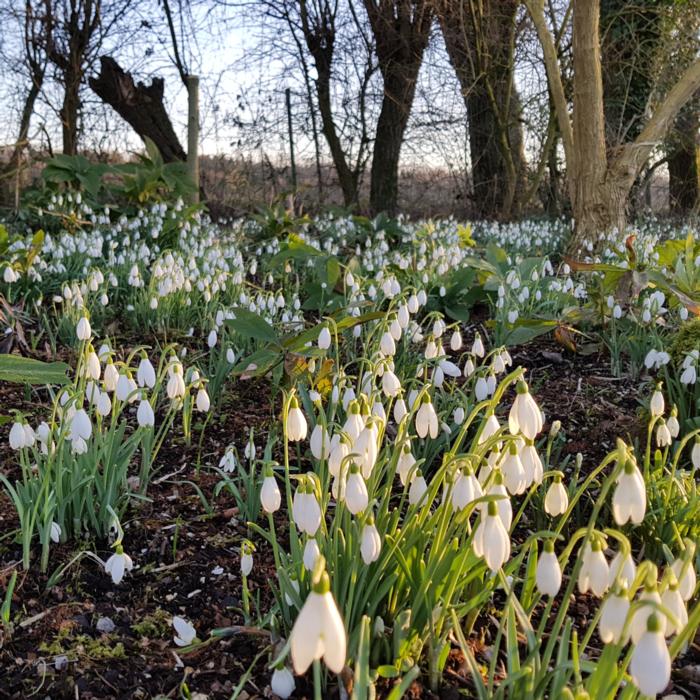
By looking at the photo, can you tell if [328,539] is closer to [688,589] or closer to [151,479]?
[688,589]

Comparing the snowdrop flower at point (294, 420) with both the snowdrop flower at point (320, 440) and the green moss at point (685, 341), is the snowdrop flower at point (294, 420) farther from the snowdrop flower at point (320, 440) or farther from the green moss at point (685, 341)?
the green moss at point (685, 341)

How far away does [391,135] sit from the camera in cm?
1016

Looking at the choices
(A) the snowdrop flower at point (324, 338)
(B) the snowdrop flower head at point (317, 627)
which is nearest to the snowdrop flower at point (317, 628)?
(B) the snowdrop flower head at point (317, 627)

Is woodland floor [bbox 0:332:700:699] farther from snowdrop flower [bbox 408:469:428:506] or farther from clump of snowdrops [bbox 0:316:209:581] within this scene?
snowdrop flower [bbox 408:469:428:506]

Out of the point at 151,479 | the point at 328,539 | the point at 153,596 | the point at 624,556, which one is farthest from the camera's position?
the point at 151,479

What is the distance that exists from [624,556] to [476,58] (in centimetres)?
958

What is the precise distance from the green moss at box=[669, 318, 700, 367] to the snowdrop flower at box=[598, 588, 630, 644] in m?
2.15

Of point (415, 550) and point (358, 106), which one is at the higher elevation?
point (358, 106)

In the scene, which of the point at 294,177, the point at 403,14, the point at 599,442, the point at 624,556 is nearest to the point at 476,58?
the point at 403,14

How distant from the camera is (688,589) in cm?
116

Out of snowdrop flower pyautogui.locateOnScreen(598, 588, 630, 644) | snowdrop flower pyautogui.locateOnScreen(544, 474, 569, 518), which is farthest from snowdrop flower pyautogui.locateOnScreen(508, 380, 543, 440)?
snowdrop flower pyautogui.locateOnScreen(598, 588, 630, 644)

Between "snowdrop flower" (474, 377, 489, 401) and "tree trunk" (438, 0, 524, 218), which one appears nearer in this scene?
"snowdrop flower" (474, 377, 489, 401)

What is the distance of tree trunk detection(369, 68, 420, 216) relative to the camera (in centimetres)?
1012

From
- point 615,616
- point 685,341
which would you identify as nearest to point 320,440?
point 615,616
